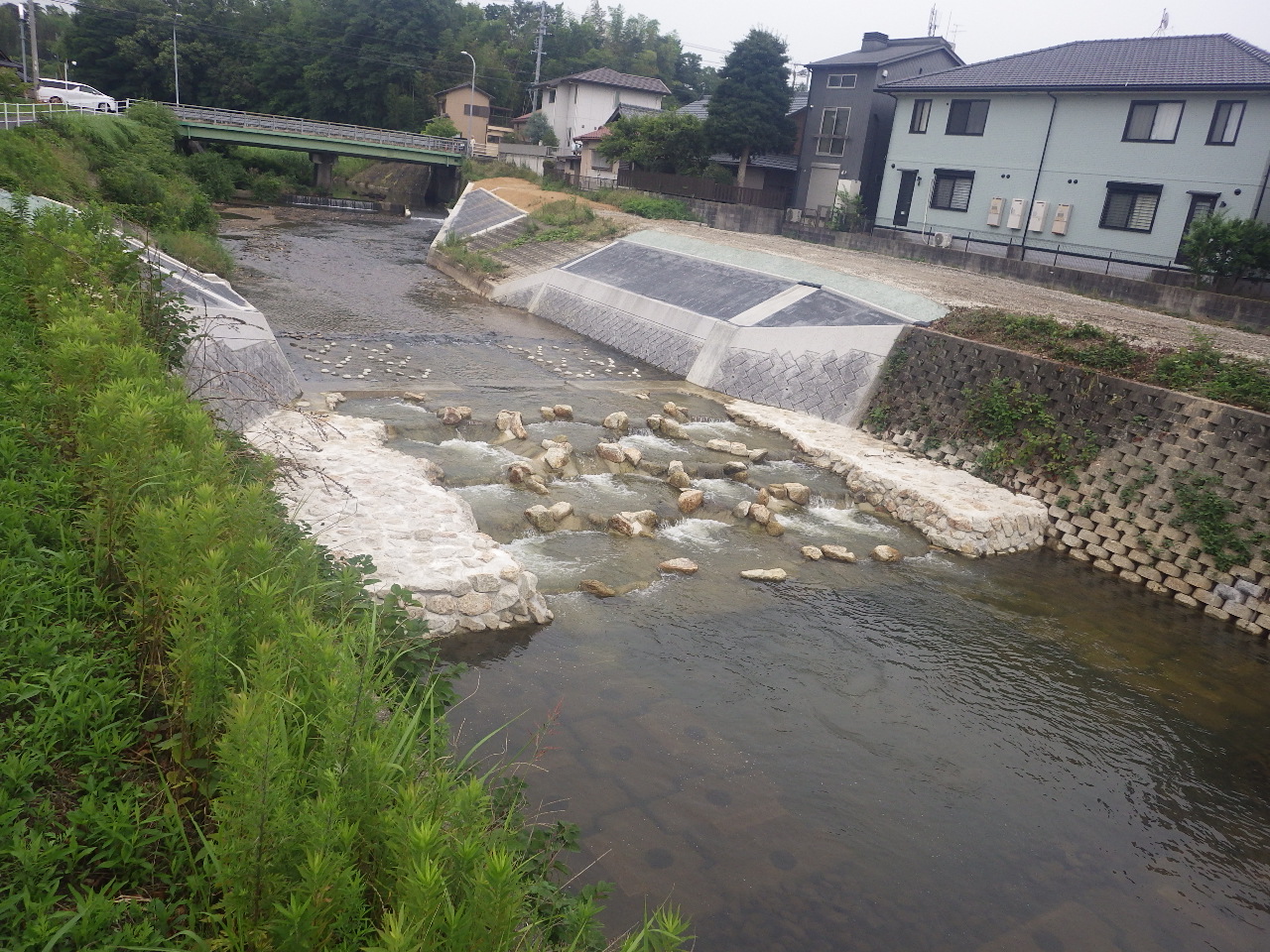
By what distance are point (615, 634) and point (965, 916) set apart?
428 centimetres

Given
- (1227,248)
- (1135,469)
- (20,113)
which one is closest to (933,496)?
(1135,469)

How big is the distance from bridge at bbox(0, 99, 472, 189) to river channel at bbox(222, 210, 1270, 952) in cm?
3855

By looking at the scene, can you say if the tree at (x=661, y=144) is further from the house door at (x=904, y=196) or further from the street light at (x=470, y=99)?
the street light at (x=470, y=99)

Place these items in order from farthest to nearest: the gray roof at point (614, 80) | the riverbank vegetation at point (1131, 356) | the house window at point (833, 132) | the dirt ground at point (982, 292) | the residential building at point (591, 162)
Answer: the gray roof at point (614, 80) → the residential building at point (591, 162) → the house window at point (833, 132) → the dirt ground at point (982, 292) → the riverbank vegetation at point (1131, 356)

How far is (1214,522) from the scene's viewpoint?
1225 centimetres

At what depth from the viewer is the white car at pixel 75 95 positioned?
1542 inches

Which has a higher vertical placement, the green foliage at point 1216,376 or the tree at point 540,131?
the tree at point 540,131

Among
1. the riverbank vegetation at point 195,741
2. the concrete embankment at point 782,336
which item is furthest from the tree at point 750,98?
the riverbank vegetation at point 195,741

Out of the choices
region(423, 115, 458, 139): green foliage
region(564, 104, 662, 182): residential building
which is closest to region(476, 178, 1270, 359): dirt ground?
region(564, 104, 662, 182): residential building

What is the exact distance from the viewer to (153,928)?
2.87 m

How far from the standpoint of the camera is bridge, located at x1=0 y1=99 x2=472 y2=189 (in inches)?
1763

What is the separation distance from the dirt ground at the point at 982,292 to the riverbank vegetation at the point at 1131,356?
1.28 meters

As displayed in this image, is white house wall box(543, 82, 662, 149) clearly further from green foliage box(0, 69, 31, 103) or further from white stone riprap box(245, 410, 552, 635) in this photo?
white stone riprap box(245, 410, 552, 635)

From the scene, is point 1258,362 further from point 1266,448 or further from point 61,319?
point 61,319
